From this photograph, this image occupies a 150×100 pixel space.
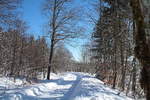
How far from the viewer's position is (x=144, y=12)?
1.89 metres

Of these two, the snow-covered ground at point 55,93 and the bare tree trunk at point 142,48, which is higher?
the bare tree trunk at point 142,48

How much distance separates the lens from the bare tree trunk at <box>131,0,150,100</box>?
191 cm

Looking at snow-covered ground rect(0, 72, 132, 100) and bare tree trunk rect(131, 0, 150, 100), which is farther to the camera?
snow-covered ground rect(0, 72, 132, 100)

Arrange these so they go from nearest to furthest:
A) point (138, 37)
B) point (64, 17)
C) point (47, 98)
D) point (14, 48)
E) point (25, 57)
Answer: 1. point (138, 37)
2. point (47, 98)
3. point (64, 17)
4. point (25, 57)
5. point (14, 48)

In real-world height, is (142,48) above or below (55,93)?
above

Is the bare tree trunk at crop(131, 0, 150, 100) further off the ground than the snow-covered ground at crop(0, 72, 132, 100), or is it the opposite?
the bare tree trunk at crop(131, 0, 150, 100)

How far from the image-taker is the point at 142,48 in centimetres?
198

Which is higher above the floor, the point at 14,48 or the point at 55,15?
the point at 55,15

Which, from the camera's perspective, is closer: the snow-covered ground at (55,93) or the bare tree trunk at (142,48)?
the bare tree trunk at (142,48)

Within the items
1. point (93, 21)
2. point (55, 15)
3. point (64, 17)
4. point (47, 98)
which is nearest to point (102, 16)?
point (93, 21)

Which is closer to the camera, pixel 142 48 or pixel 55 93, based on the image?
pixel 142 48

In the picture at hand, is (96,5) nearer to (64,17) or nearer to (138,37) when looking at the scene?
(64,17)

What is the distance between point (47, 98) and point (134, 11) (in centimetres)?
599

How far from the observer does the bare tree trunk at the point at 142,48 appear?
6.26 ft
